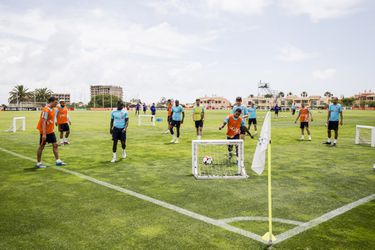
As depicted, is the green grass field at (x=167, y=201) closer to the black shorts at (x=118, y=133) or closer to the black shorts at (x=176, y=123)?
the black shorts at (x=118, y=133)

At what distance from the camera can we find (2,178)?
26.6 feet

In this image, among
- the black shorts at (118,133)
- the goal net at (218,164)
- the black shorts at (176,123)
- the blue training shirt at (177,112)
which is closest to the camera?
the goal net at (218,164)

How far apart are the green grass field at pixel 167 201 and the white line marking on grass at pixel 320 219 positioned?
3.8 inches

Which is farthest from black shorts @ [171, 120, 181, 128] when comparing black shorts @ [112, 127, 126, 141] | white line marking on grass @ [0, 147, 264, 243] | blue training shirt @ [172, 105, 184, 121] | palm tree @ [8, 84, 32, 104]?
palm tree @ [8, 84, 32, 104]

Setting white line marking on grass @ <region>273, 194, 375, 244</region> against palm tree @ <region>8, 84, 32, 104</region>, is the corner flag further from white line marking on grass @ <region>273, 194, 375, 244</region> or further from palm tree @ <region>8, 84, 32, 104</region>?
palm tree @ <region>8, 84, 32, 104</region>

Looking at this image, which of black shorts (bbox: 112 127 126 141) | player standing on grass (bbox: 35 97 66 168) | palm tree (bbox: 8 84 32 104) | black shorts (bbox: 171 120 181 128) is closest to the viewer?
player standing on grass (bbox: 35 97 66 168)

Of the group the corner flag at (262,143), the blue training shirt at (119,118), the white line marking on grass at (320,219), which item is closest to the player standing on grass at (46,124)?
the blue training shirt at (119,118)

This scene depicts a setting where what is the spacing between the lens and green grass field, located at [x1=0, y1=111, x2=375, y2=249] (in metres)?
4.54

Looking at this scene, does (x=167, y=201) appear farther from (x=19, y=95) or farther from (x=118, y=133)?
(x=19, y=95)

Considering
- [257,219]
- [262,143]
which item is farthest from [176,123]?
[262,143]

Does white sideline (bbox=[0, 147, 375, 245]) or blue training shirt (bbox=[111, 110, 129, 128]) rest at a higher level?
blue training shirt (bbox=[111, 110, 129, 128])

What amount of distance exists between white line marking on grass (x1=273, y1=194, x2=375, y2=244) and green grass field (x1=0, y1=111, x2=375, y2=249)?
0.10 m

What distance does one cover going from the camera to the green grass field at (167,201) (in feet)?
14.9

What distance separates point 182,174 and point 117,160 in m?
3.14
